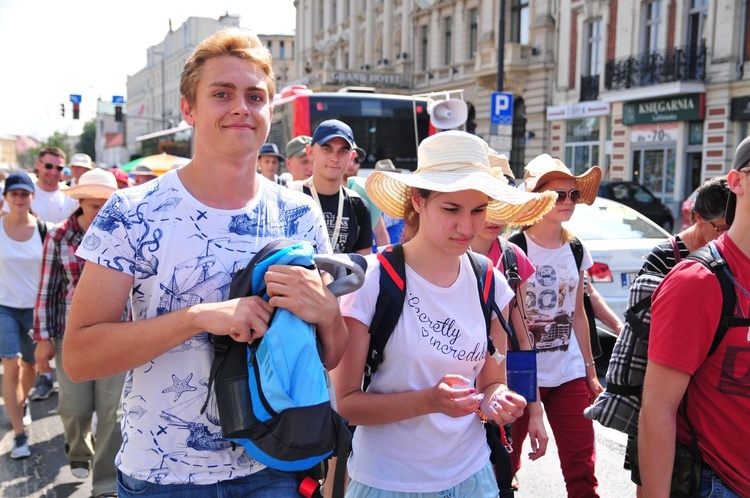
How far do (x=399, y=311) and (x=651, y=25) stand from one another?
1053 inches

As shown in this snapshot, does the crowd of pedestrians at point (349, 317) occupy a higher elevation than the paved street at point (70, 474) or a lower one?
higher

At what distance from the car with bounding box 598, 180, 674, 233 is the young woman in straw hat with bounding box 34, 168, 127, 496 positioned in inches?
664

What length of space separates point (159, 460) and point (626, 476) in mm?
3737

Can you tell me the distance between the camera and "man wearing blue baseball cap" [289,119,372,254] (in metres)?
4.76

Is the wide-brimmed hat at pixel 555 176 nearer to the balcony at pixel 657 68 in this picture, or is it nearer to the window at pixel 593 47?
the balcony at pixel 657 68

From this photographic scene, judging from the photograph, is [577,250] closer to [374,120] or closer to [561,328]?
[561,328]

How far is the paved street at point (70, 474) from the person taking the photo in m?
4.60

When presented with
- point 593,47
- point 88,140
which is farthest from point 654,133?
point 88,140

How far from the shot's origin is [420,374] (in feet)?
7.80

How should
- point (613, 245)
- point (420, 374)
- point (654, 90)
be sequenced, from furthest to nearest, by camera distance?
point (654, 90) < point (613, 245) < point (420, 374)

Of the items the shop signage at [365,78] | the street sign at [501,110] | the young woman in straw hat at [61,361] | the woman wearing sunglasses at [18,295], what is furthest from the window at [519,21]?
the young woman in straw hat at [61,361]

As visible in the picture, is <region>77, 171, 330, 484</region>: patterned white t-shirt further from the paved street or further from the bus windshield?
the bus windshield

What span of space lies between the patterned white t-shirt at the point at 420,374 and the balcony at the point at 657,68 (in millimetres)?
23985

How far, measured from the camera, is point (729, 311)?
6.93ft
